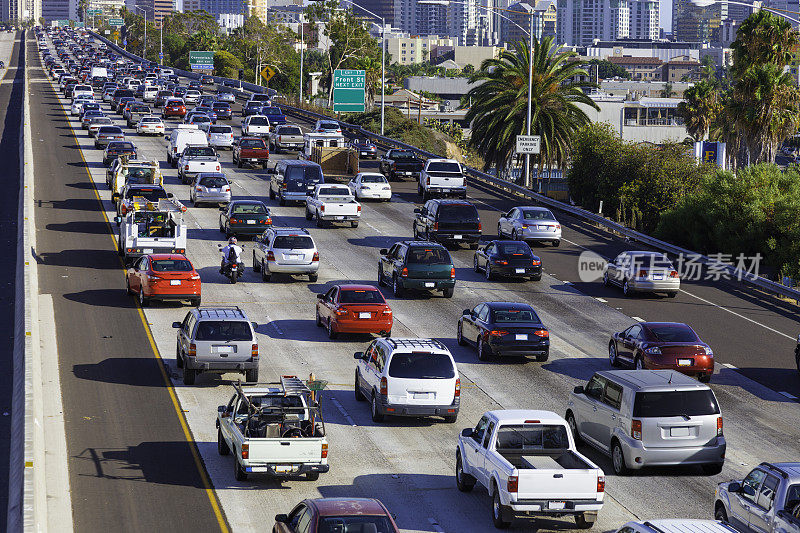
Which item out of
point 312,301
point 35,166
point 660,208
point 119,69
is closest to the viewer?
point 312,301

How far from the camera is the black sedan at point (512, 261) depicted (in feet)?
132

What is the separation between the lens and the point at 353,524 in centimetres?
1465

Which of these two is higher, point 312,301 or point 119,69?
point 119,69

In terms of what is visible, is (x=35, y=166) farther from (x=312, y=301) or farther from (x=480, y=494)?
(x=480, y=494)

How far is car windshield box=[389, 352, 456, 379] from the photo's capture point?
2366 centimetres

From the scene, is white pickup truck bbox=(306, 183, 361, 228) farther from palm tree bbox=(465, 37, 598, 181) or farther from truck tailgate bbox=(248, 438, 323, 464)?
truck tailgate bbox=(248, 438, 323, 464)

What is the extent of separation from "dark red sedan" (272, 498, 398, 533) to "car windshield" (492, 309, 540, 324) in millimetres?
14813

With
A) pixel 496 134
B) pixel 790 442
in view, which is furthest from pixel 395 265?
pixel 496 134

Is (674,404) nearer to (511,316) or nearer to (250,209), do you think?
(511,316)

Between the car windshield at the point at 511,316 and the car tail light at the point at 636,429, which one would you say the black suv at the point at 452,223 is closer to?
the car windshield at the point at 511,316

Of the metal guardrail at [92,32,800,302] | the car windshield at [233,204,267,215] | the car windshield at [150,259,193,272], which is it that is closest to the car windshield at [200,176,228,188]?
the car windshield at [233,204,267,215]

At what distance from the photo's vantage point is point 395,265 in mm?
37875

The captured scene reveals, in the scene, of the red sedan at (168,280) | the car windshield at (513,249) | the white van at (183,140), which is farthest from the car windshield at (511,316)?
the white van at (183,140)

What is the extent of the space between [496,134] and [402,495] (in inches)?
1928
